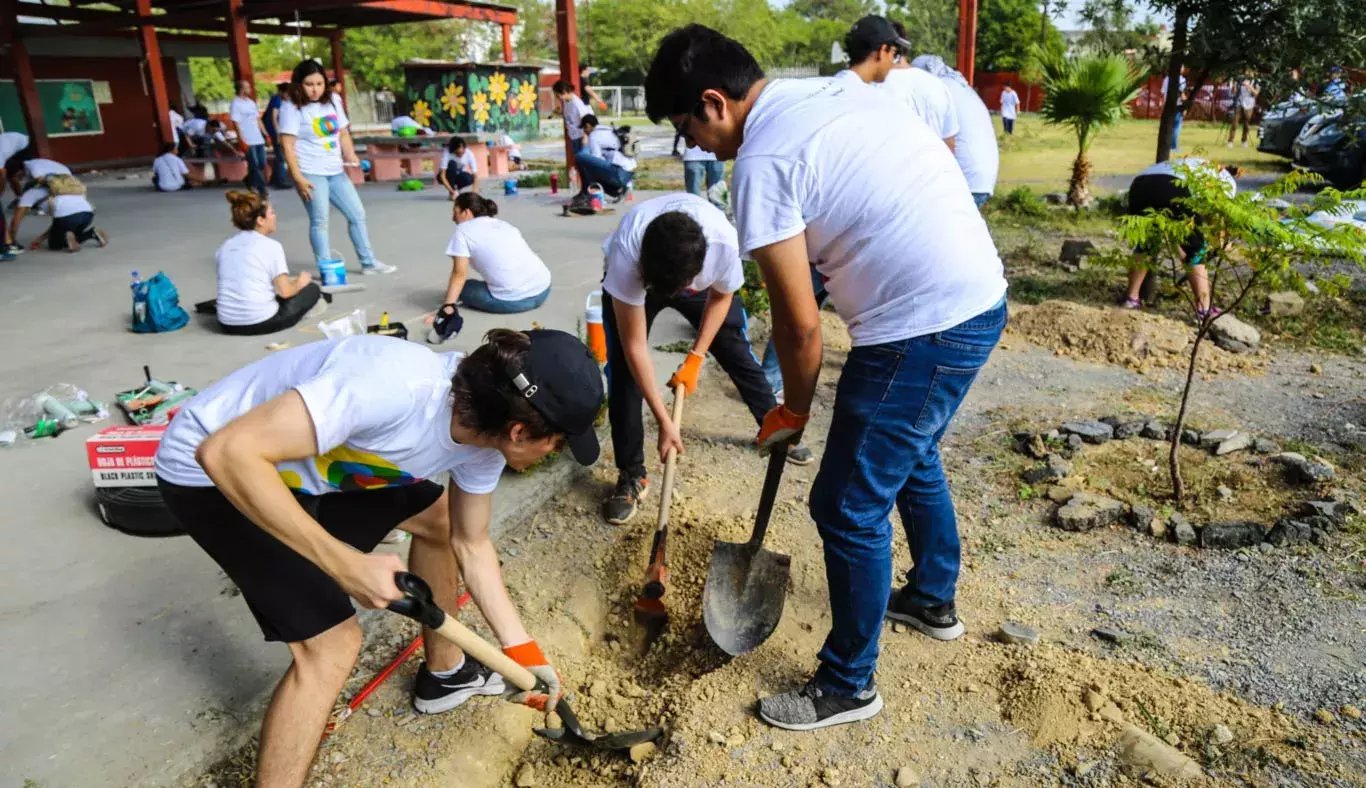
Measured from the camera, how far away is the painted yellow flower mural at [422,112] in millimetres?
22073

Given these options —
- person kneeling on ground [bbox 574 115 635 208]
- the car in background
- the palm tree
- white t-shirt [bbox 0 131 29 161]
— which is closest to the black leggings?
person kneeling on ground [bbox 574 115 635 208]

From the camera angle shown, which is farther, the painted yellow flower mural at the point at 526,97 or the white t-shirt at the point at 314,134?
→ the painted yellow flower mural at the point at 526,97

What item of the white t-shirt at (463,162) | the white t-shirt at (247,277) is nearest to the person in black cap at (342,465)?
the white t-shirt at (247,277)

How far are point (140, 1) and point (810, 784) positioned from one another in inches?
708

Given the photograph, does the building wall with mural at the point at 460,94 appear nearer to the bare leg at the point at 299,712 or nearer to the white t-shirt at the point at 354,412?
the white t-shirt at the point at 354,412

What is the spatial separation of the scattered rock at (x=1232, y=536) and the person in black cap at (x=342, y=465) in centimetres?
261

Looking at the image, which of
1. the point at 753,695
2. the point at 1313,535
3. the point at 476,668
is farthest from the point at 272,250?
the point at 1313,535

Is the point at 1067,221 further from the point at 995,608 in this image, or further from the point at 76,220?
the point at 76,220

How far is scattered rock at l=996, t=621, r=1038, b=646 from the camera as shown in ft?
9.05

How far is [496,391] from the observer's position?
182 centimetres

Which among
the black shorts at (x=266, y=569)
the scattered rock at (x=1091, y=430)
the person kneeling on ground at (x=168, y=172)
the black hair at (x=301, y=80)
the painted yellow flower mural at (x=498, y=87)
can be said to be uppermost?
the painted yellow flower mural at (x=498, y=87)

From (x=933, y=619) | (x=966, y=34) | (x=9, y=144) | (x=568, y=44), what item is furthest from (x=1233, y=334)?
(x=9, y=144)

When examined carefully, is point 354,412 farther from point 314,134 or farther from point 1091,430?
point 314,134

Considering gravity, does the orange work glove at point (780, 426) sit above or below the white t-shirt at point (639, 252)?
below
